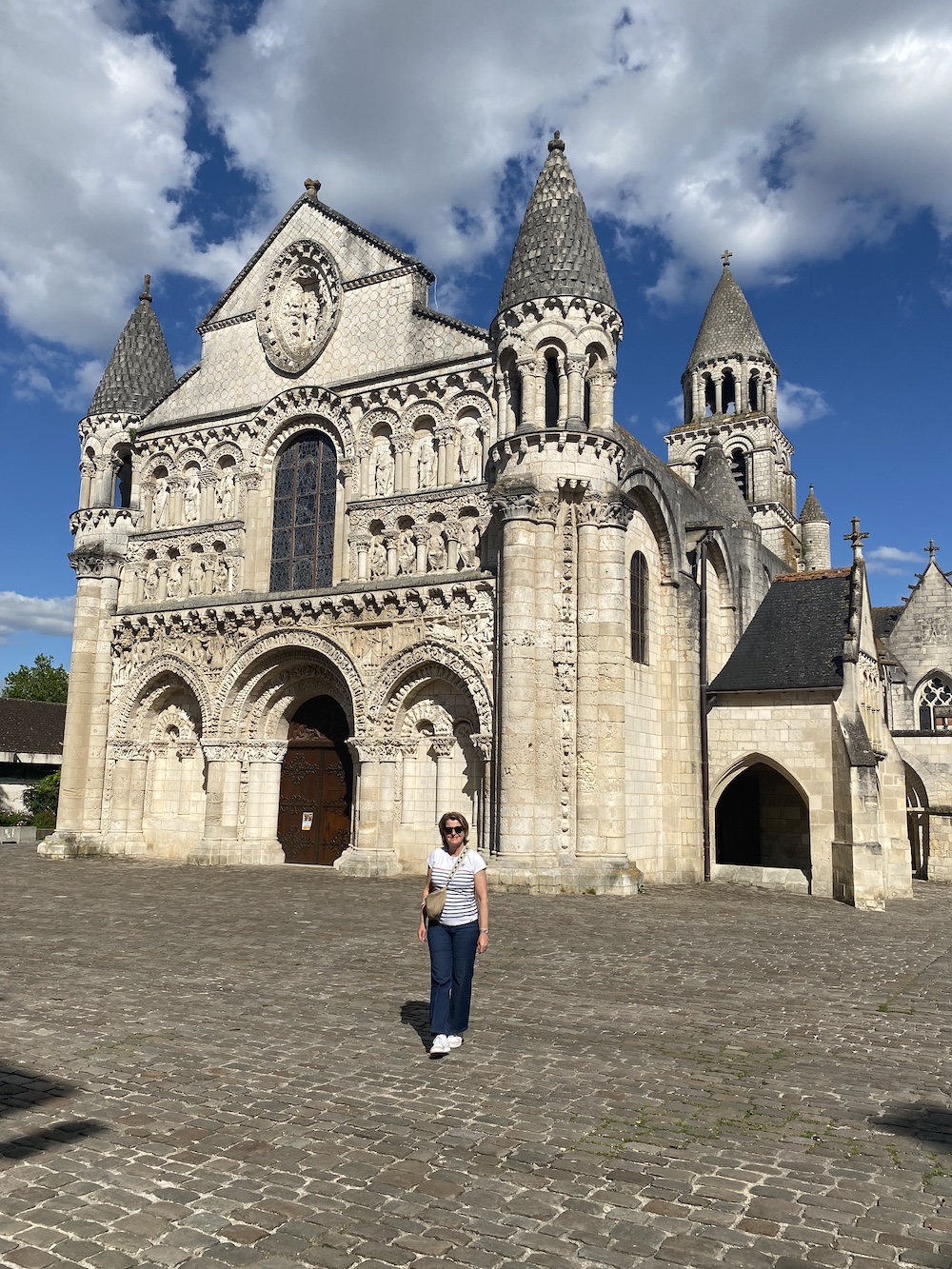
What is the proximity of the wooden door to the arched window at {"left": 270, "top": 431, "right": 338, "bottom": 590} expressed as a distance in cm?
349

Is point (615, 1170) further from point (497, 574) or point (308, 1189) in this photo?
point (497, 574)

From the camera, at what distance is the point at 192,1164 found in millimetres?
4516

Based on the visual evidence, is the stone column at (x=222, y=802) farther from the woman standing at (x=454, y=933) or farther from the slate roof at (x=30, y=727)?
the slate roof at (x=30, y=727)

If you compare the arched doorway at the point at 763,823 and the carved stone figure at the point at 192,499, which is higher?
the carved stone figure at the point at 192,499

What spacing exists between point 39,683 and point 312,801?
44325 millimetres

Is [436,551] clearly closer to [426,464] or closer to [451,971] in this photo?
[426,464]

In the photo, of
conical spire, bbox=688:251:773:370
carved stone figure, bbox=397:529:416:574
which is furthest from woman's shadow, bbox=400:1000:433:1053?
conical spire, bbox=688:251:773:370

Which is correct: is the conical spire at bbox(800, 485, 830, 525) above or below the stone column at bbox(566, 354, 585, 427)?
above

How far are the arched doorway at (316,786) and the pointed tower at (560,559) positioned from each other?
548 cm

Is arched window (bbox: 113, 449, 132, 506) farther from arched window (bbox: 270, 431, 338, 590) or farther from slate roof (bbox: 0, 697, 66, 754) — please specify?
slate roof (bbox: 0, 697, 66, 754)

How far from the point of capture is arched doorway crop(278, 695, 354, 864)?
70.7 ft

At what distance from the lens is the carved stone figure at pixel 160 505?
24688 mm

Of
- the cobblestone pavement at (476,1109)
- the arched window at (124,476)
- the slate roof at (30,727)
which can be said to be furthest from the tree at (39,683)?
the cobblestone pavement at (476,1109)

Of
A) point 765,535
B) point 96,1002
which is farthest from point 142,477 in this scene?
point 765,535
